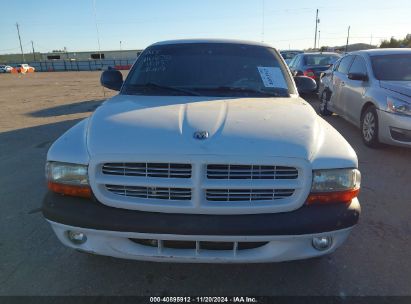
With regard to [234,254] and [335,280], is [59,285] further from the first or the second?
[335,280]

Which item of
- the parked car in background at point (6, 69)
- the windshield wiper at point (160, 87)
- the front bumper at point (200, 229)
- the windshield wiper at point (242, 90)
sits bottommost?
the parked car in background at point (6, 69)

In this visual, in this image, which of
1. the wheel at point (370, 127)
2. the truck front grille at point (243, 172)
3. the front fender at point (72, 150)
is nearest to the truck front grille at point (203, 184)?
the truck front grille at point (243, 172)

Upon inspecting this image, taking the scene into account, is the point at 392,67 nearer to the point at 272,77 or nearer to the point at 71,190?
the point at 272,77

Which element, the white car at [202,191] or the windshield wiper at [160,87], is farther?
the windshield wiper at [160,87]

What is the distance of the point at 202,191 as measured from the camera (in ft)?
6.99

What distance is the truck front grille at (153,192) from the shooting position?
7.11 feet

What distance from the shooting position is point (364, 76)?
6.17 m

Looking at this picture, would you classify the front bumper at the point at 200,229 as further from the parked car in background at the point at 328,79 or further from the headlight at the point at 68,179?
the parked car in background at the point at 328,79

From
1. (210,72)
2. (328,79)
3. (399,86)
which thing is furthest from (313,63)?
(210,72)

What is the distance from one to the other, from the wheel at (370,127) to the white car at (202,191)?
148 inches

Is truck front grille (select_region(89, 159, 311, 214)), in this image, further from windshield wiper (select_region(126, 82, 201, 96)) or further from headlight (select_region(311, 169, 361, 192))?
windshield wiper (select_region(126, 82, 201, 96))

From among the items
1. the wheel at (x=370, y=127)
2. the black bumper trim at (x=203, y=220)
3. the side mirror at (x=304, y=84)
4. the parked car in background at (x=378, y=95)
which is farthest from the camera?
the wheel at (x=370, y=127)

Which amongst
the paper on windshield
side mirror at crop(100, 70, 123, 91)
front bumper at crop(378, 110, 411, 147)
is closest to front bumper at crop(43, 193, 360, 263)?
the paper on windshield

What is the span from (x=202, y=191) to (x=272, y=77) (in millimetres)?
1916
